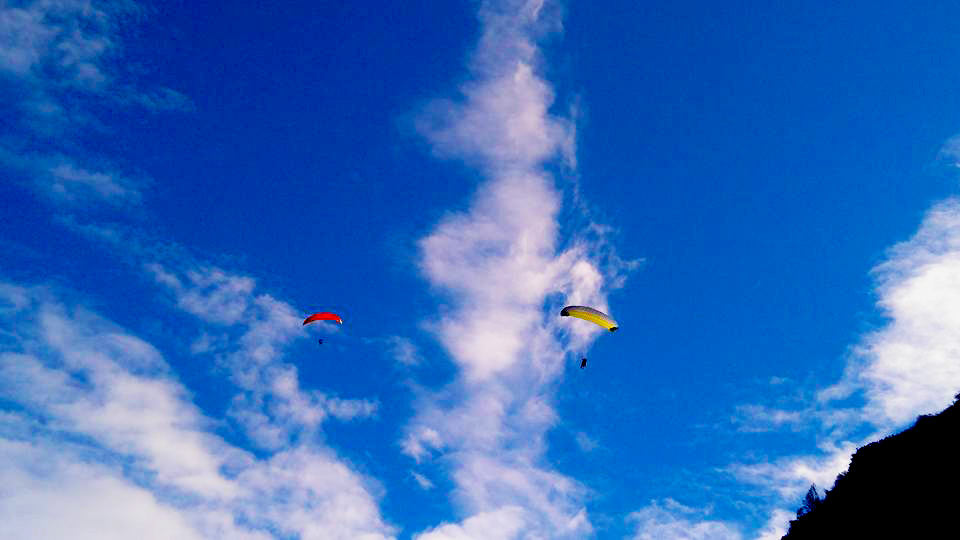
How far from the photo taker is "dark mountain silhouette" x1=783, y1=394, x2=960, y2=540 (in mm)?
37719

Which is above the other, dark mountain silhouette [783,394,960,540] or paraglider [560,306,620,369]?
paraglider [560,306,620,369]

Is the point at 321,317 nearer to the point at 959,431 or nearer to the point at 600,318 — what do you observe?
the point at 600,318

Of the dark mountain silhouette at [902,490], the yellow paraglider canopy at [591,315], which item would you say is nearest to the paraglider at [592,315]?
the yellow paraglider canopy at [591,315]

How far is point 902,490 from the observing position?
137 feet

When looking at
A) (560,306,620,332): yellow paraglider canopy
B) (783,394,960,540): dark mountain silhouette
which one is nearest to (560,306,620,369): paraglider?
(560,306,620,332): yellow paraglider canopy

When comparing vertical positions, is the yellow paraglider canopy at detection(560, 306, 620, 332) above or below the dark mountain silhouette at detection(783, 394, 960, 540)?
above

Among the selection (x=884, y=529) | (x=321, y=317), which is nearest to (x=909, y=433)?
(x=884, y=529)

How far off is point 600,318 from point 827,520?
2891 cm

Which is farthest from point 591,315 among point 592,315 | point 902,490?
point 902,490

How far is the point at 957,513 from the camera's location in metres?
35.8

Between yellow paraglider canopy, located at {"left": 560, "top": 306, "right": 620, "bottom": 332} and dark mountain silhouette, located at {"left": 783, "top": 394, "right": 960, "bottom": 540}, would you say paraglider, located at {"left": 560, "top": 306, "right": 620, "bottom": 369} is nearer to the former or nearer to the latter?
yellow paraglider canopy, located at {"left": 560, "top": 306, "right": 620, "bottom": 332}

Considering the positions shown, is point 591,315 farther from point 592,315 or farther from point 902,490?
point 902,490

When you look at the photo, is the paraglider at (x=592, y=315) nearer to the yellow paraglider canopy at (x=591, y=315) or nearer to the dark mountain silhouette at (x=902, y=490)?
the yellow paraglider canopy at (x=591, y=315)

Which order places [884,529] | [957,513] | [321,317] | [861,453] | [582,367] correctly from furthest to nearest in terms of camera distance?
[321,317]
[861,453]
[884,529]
[582,367]
[957,513]
